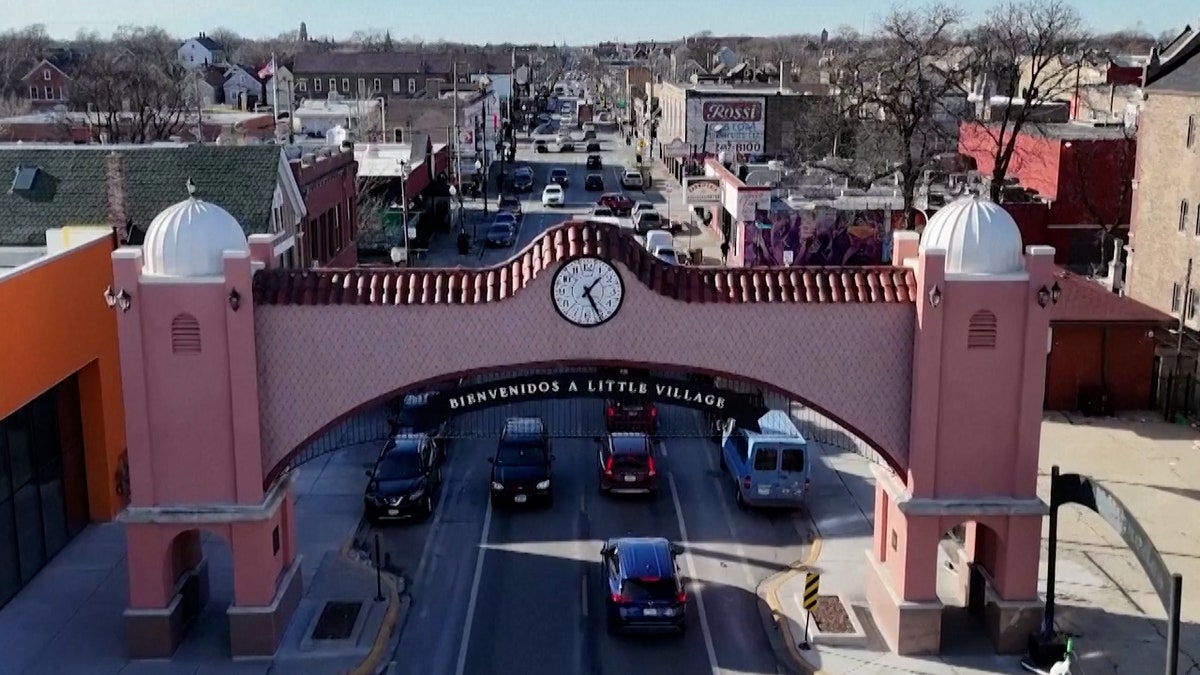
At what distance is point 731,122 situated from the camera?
73688 millimetres

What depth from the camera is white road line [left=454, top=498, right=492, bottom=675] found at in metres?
18.6

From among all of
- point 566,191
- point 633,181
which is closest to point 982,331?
point 633,181

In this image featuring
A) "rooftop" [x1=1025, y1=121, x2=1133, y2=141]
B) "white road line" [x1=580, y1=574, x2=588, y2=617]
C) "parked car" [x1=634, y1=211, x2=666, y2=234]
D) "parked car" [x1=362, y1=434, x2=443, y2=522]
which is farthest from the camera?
"parked car" [x1=634, y1=211, x2=666, y2=234]

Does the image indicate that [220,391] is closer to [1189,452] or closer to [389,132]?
[1189,452]

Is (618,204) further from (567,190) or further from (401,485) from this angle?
(401,485)

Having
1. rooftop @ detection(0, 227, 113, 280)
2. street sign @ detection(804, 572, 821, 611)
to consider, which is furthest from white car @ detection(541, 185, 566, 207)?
street sign @ detection(804, 572, 821, 611)

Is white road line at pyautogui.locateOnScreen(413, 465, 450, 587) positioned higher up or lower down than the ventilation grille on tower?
lower down

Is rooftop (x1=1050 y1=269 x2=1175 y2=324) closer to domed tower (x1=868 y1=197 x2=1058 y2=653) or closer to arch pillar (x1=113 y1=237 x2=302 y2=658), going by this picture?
domed tower (x1=868 y1=197 x2=1058 y2=653)

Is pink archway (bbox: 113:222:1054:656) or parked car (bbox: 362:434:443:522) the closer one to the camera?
pink archway (bbox: 113:222:1054:656)

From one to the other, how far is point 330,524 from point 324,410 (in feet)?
22.0

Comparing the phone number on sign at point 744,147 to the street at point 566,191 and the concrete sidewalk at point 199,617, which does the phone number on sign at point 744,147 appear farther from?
the concrete sidewalk at point 199,617

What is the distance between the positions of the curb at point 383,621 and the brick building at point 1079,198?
3384 centimetres

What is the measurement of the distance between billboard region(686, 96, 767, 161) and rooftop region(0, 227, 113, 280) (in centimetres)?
5107

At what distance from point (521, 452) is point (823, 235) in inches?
919
